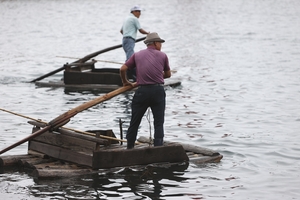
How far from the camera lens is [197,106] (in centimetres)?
2088

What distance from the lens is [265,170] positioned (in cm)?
1352

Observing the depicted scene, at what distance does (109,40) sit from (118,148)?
109ft

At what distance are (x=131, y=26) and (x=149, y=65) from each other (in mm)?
8567

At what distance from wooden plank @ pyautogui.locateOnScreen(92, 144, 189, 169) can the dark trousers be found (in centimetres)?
23

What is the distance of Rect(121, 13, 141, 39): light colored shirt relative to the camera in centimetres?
2070

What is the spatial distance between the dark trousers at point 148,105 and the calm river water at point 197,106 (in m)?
0.58

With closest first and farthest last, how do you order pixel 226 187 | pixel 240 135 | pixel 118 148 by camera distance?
1. pixel 226 187
2. pixel 118 148
3. pixel 240 135

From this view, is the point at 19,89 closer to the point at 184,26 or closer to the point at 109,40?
the point at 109,40

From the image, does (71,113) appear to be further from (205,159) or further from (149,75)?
(205,159)

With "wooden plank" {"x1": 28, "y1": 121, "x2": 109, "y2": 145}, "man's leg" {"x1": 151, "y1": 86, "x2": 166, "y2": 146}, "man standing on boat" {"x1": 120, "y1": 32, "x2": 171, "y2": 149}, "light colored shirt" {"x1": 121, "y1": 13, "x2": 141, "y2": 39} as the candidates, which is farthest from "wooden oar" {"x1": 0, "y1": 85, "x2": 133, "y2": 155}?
"light colored shirt" {"x1": 121, "y1": 13, "x2": 141, "y2": 39}

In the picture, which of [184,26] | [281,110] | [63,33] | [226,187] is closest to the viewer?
[226,187]

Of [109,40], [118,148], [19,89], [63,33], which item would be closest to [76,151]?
[118,148]

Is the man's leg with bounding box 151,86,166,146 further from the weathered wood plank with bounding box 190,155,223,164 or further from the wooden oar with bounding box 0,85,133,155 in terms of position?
the weathered wood plank with bounding box 190,155,223,164

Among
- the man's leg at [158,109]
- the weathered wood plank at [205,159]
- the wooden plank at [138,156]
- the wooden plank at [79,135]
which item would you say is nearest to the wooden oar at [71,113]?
the wooden plank at [79,135]
